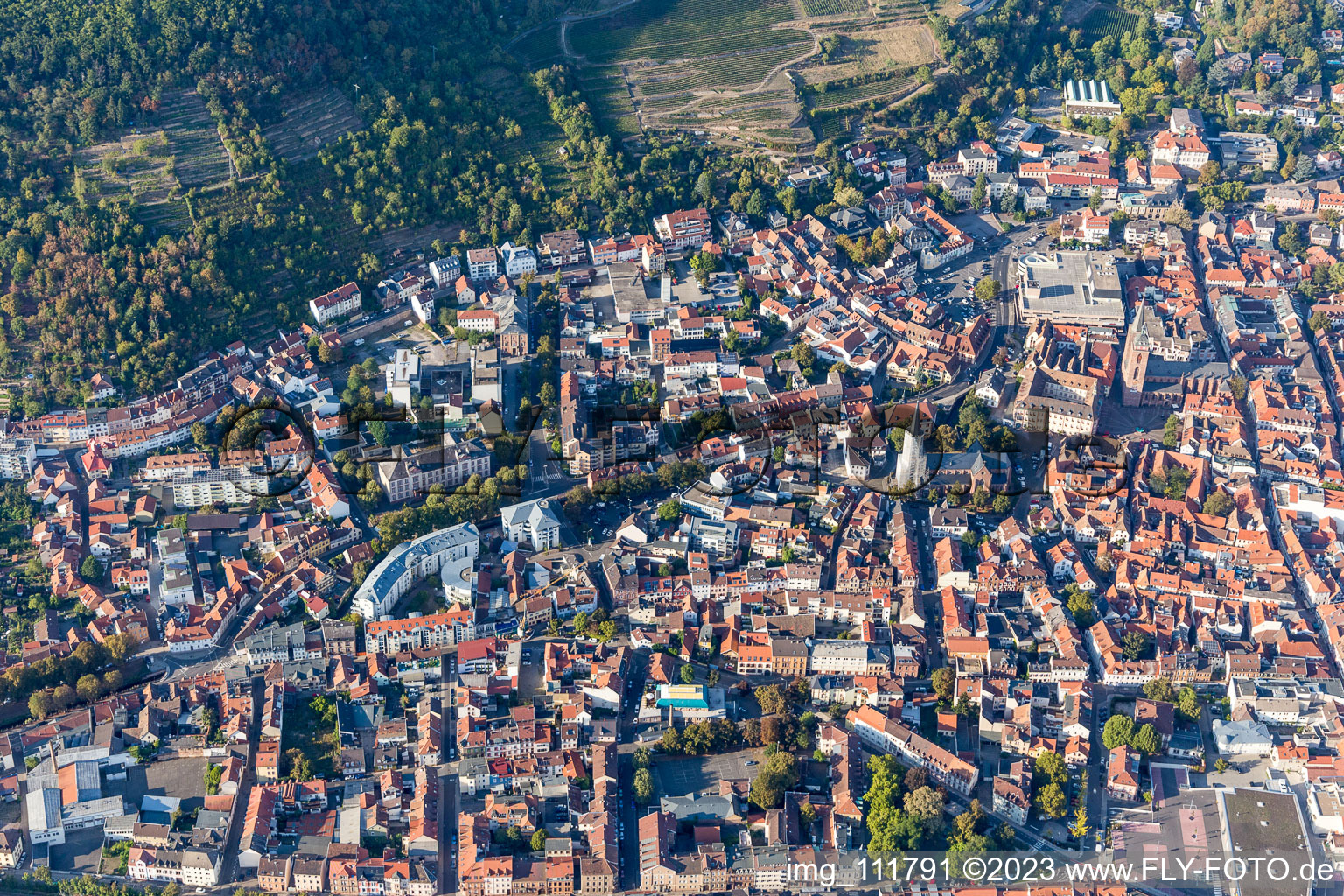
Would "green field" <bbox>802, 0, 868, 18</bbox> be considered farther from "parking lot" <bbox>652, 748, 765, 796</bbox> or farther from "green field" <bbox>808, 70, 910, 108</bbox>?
"parking lot" <bbox>652, 748, 765, 796</bbox>

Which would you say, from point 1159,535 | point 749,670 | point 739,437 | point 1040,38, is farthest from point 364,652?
point 1040,38

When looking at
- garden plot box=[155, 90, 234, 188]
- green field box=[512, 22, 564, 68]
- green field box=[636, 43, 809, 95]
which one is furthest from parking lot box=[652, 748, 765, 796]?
green field box=[512, 22, 564, 68]

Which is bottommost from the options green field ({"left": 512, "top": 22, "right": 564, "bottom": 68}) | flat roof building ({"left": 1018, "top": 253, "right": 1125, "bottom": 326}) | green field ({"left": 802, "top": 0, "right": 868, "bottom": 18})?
flat roof building ({"left": 1018, "top": 253, "right": 1125, "bottom": 326})

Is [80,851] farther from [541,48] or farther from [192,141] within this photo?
[541,48]

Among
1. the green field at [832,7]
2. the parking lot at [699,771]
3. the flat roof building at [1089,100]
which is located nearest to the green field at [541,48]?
the green field at [832,7]

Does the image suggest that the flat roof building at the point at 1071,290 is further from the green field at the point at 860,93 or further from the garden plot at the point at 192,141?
the garden plot at the point at 192,141

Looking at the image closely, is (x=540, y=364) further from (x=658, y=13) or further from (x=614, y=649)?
(x=658, y=13)

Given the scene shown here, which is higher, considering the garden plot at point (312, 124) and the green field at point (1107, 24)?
the garden plot at point (312, 124)
